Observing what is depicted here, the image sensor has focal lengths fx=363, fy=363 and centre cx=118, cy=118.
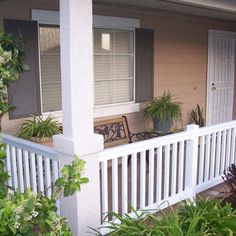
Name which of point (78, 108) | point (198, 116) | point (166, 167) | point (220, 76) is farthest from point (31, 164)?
point (220, 76)

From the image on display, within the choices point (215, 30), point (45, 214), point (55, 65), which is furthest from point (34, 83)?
point (215, 30)

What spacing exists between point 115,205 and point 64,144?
2.76 ft

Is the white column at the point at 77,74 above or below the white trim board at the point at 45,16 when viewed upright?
below

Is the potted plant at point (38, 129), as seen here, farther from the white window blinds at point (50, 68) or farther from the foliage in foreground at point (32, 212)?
the foliage in foreground at point (32, 212)

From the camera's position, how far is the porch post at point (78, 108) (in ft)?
8.30

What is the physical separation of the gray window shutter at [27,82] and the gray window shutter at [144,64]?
186 centimetres

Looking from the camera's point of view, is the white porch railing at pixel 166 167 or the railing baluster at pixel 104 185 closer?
the railing baluster at pixel 104 185

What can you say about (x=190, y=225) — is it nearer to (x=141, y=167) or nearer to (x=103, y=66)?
(x=141, y=167)

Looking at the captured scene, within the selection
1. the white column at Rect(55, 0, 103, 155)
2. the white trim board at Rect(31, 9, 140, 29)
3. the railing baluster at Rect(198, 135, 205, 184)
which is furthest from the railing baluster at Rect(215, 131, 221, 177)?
the white trim board at Rect(31, 9, 140, 29)

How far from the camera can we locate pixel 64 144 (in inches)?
106

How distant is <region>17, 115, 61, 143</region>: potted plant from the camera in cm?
440

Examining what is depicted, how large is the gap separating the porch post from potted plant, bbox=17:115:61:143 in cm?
167

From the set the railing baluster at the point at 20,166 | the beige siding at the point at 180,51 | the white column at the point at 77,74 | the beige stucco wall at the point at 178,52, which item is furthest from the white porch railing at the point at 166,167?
the beige siding at the point at 180,51

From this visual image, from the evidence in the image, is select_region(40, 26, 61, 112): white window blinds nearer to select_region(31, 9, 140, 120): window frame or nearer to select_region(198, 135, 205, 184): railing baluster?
select_region(31, 9, 140, 120): window frame
